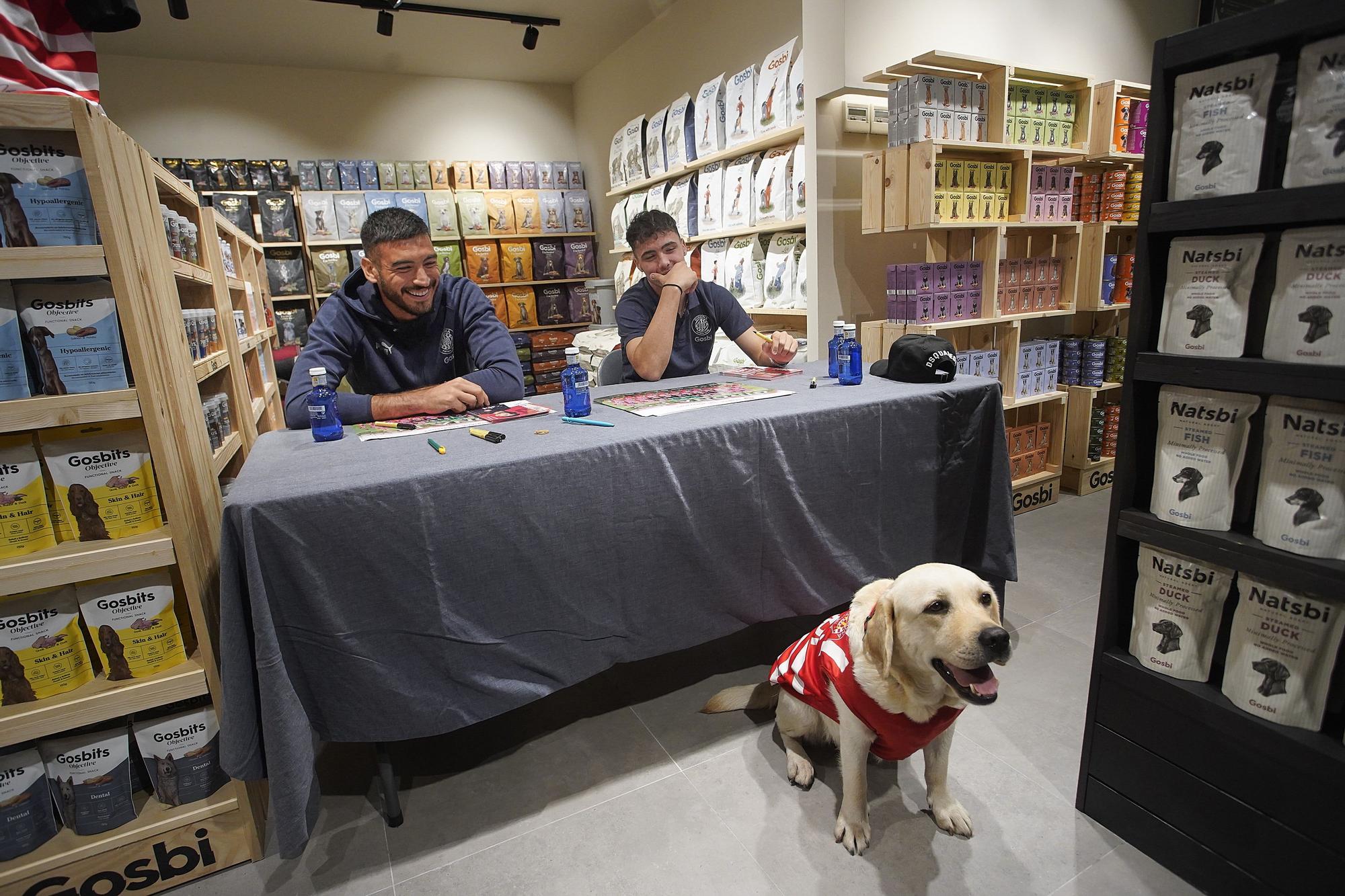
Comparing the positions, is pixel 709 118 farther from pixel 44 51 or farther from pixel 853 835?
pixel 853 835

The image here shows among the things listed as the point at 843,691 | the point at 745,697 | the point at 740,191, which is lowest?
the point at 745,697

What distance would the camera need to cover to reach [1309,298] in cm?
107

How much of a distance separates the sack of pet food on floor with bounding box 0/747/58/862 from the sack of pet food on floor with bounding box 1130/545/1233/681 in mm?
2333

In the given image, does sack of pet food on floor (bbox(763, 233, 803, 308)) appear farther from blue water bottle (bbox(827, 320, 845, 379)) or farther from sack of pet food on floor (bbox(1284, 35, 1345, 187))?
sack of pet food on floor (bbox(1284, 35, 1345, 187))

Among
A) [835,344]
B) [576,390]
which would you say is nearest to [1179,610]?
[835,344]

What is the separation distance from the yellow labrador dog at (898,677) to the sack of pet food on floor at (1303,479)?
0.48 metres

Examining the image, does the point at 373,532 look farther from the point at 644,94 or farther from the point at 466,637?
the point at 644,94

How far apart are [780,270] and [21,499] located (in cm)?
326

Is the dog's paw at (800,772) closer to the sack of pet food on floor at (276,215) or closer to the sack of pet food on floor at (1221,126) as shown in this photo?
the sack of pet food on floor at (1221,126)

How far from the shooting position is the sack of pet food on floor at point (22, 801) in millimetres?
1337

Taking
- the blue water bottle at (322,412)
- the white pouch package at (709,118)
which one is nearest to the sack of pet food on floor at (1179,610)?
the blue water bottle at (322,412)

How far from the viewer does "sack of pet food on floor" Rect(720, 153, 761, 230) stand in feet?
12.4

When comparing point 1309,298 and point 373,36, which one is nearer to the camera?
point 1309,298

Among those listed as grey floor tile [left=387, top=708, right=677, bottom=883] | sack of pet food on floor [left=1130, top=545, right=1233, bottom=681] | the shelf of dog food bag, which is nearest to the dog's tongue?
sack of pet food on floor [left=1130, top=545, right=1233, bottom=681]
